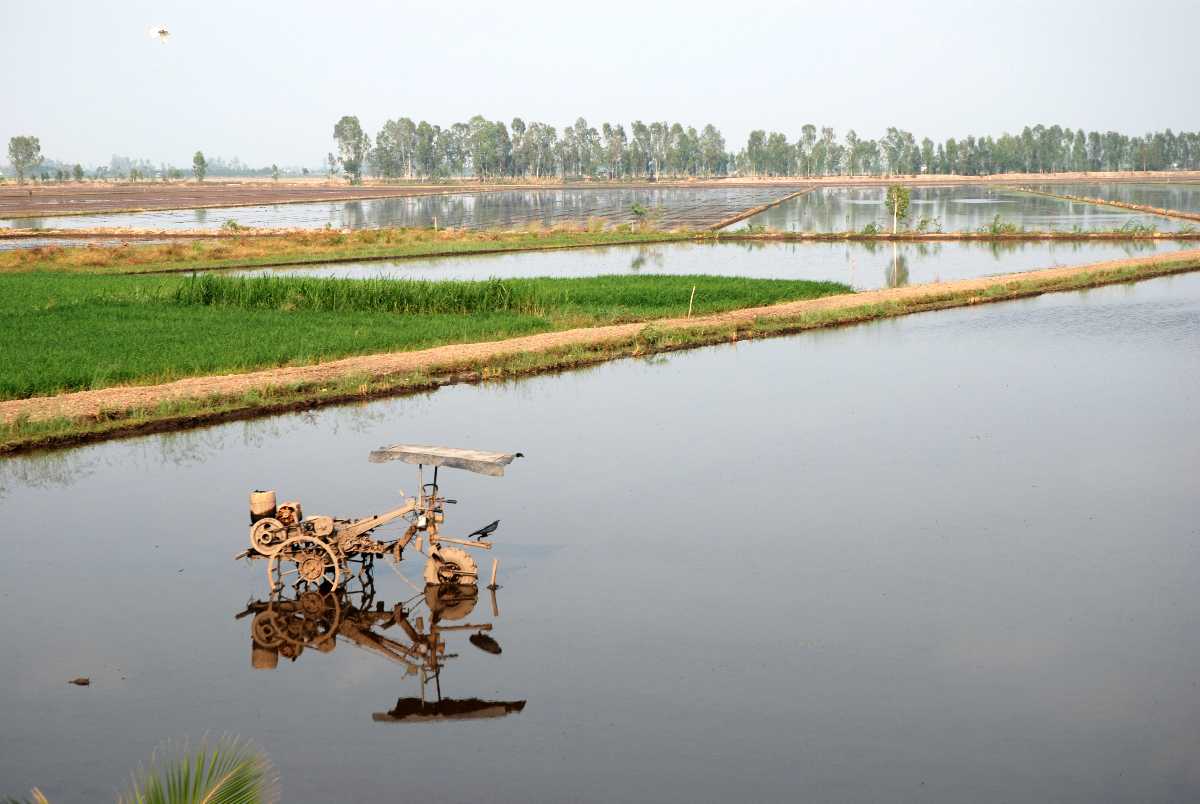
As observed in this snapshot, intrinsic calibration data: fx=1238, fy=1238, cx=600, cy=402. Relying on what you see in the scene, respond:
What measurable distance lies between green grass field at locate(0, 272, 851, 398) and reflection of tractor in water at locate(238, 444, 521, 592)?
11303 millimetres

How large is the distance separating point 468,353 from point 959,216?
66.8m

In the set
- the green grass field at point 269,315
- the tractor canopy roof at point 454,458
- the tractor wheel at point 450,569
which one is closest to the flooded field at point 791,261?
the green grass field at point 269,315

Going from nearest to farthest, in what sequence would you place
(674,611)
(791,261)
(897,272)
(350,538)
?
(674,611)
(350,538)
(897,272)
(791,261)

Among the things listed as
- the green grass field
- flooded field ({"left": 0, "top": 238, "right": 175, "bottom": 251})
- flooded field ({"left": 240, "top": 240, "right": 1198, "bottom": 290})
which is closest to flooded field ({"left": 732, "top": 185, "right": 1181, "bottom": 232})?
flooded field ({"left": 240, "top": 240, "right": 1198, "bottom": 290})

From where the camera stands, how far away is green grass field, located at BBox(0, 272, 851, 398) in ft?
76.7

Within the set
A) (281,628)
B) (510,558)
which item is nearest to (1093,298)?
(510,558)

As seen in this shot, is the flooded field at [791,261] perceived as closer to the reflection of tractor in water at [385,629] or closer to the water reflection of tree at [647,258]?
the water reflection of tree at [647,258]

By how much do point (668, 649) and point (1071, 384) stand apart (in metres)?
14.5

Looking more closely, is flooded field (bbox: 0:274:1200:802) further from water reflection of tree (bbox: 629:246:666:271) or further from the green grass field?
water reflection of tree (bbox: 629:246:666:271)

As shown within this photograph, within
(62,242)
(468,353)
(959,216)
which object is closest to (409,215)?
(62,242)

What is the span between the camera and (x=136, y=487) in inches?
623

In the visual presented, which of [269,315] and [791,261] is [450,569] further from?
[791,261]

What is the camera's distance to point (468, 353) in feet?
83.1

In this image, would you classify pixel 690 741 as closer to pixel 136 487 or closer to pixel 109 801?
pixel 109 801
